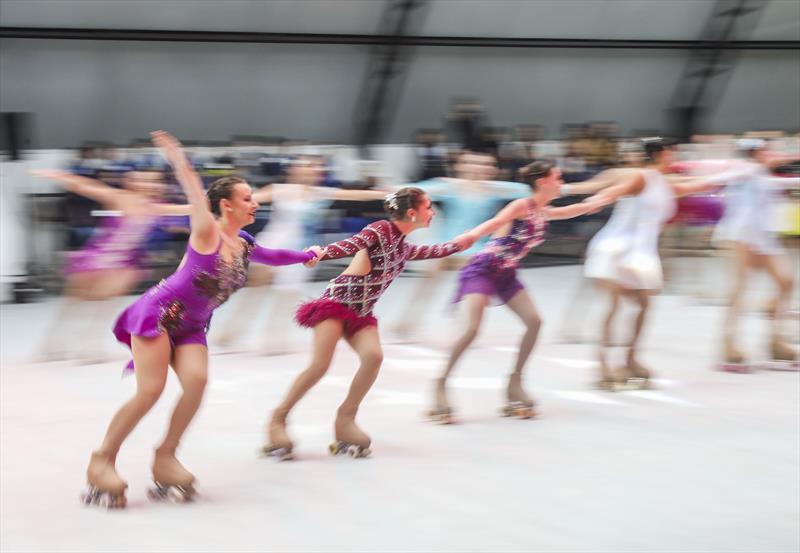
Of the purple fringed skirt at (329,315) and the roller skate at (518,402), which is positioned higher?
the purple fringed skirt at (329,315)

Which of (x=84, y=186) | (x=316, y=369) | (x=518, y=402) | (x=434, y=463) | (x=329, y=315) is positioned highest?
(x=84, y=186)

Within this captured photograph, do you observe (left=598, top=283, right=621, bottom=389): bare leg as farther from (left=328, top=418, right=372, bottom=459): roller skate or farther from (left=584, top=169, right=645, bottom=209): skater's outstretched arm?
(left=328, top=418, right=372, bottom=459): roller skate

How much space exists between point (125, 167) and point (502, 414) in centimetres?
609

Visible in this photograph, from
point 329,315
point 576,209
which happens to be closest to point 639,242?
point 576,209

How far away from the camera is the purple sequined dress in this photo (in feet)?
19.8

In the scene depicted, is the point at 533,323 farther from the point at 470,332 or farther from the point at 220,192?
the point at 220,192

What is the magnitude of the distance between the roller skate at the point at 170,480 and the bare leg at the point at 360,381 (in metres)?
0.93

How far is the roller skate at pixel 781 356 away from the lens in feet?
24.7

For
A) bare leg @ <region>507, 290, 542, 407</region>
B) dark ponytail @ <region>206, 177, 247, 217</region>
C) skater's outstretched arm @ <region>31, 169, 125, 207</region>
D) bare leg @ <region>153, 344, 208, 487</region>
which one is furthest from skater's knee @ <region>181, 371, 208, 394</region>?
skater's outstretched arm @ <region>31, 169, 125, 207</region>

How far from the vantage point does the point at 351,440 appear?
17.5ft

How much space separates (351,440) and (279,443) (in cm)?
35

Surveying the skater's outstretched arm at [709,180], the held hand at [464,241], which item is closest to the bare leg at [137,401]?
the held hand at [464,241]

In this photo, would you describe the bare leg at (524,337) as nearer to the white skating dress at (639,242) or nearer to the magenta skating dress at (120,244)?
the white skating dress at (639,242)

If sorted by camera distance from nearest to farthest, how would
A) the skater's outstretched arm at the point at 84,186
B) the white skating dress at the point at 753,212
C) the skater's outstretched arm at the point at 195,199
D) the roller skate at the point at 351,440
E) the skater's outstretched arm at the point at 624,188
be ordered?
the skater's outstretched arm at the point at 195,199, the roller skate at the point at 351,440, the skater's outstretched arm at the point at 624,188, the skater's outstretched arm at the point at 84,186, the white skating dress at the point at 753,212
